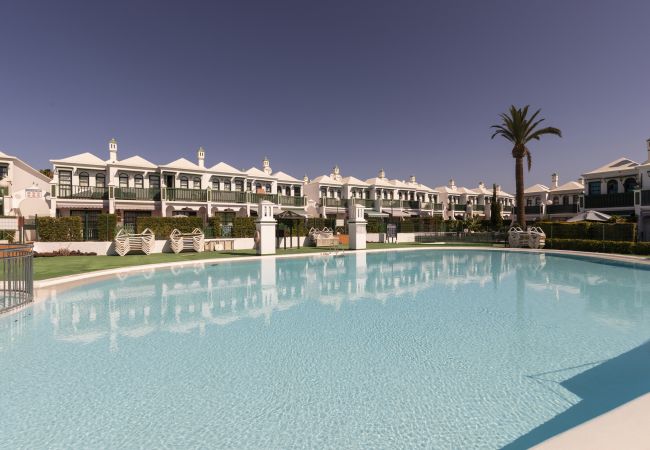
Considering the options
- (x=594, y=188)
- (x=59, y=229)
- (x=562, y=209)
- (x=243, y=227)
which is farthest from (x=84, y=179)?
(x=562, y=209)

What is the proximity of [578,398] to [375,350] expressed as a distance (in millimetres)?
3209

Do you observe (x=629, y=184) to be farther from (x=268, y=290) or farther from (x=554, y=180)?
(x=268, y=290)

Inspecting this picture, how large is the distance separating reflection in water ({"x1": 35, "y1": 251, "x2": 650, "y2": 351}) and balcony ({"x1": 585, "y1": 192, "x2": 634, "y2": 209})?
57.6ft

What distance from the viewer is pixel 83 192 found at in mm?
30531

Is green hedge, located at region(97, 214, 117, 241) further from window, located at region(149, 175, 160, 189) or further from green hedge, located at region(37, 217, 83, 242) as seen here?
window, located at region(149, 175, 160, 189)

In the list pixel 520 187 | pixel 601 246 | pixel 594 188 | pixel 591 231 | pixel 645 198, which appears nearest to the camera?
pixel 601 246

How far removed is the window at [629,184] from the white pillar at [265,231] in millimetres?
35384

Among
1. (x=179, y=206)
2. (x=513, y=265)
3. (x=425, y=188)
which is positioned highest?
(x=425, y=188)

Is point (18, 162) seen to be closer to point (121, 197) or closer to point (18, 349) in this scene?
point (121, 197)

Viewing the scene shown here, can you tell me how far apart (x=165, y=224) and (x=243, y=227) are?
6.28 meters

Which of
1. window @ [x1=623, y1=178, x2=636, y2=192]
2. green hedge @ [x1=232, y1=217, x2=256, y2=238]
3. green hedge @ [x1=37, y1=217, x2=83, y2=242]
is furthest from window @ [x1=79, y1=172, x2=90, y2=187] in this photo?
window @ [x1=623, y1=178, x2=636, y2=192]

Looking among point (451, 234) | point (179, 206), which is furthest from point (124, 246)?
point (451, 234)

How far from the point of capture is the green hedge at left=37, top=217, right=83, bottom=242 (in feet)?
73.6

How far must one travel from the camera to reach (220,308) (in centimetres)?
987
